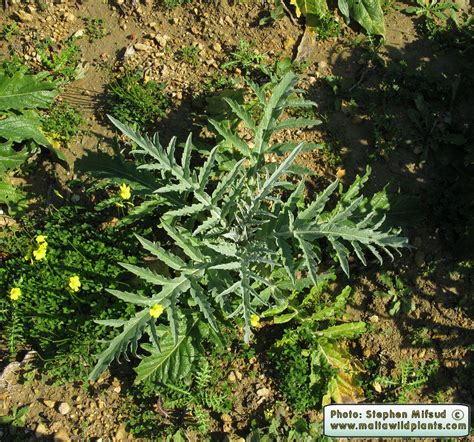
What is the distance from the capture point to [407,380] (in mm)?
4117

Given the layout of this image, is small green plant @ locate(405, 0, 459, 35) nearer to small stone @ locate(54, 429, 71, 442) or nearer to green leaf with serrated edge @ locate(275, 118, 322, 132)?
green leaf with serrated edge @ locate(275, 118, 322, 132)

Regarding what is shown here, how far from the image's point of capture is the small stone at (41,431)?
4.07 metres

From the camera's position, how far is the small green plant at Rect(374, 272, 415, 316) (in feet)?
14.0

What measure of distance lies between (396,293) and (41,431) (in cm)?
287

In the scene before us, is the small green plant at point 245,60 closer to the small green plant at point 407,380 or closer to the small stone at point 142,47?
the small stone at point 142,47

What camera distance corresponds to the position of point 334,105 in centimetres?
476

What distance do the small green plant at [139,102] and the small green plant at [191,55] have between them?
0.34 m

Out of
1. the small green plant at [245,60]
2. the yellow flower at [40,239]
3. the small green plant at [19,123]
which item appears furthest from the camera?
the small green plant at [245,60]

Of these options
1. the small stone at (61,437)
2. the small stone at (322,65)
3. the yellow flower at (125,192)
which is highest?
the small stone at (322,65)

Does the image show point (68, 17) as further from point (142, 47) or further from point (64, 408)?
point (64, 408)

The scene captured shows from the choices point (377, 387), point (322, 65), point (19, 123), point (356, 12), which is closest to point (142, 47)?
point (19, 123)

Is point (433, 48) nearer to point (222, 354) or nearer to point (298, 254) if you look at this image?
point (298, 254)

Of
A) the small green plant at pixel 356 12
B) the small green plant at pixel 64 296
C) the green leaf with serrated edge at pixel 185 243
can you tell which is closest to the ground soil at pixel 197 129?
the small green plant at pixel 356 12

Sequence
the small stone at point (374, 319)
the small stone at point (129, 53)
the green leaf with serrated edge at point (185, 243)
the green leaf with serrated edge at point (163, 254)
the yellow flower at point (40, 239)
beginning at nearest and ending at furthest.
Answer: the green leaf with serrated edge at point (163, 254) → the green leaf with serrated edge at point (185, 243) → the yellow flower at point (40, 239) → the small stone at point (374, 319) → the small stone at point (129, 53)
